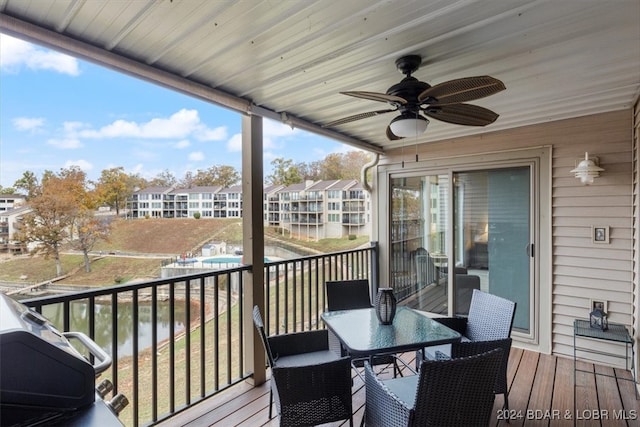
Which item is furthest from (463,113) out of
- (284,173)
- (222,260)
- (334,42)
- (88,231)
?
(284,173)

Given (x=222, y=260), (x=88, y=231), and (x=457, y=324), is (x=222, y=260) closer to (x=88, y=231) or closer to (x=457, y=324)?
(x=88, y=231)

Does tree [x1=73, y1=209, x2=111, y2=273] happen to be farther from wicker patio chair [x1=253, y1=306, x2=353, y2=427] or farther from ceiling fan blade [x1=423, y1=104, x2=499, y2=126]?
ceiling fan blade [x1=423, y1=104, x2=499, y2=126]

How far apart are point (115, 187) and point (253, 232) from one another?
1780 millimetres

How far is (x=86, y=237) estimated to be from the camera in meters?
2.63

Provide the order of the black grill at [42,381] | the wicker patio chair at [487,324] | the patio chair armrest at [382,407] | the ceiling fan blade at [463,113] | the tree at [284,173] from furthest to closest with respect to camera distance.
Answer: the tree at [284,173] → the wicker patio chair at [487,324] → the ceiling fan blade at [463,113] → the patio chair armrest at [382,407] → the black grill at [42,381]

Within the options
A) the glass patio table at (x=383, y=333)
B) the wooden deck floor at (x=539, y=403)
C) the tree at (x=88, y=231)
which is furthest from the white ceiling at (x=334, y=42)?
the wooden deck floor at (x=539, y=403)

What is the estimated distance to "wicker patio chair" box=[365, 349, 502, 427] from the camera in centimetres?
130

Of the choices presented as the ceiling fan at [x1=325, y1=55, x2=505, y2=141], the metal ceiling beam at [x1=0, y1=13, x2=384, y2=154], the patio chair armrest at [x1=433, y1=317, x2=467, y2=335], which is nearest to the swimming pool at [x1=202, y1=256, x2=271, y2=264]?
the metal ceiling beam at [x1=0, y1=13, x2=384, y2=154]

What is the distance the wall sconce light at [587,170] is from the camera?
2934 mm

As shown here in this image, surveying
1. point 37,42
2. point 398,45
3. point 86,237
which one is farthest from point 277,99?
point 86,237

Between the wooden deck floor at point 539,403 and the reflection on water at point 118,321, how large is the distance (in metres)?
0.62

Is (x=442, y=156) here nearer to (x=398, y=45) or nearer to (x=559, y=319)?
(x=559, y=319)

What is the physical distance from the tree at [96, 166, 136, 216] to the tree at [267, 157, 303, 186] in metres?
2.32

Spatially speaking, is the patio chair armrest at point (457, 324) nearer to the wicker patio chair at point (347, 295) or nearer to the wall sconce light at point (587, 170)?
the wicker patio chair at point (347, 295)
